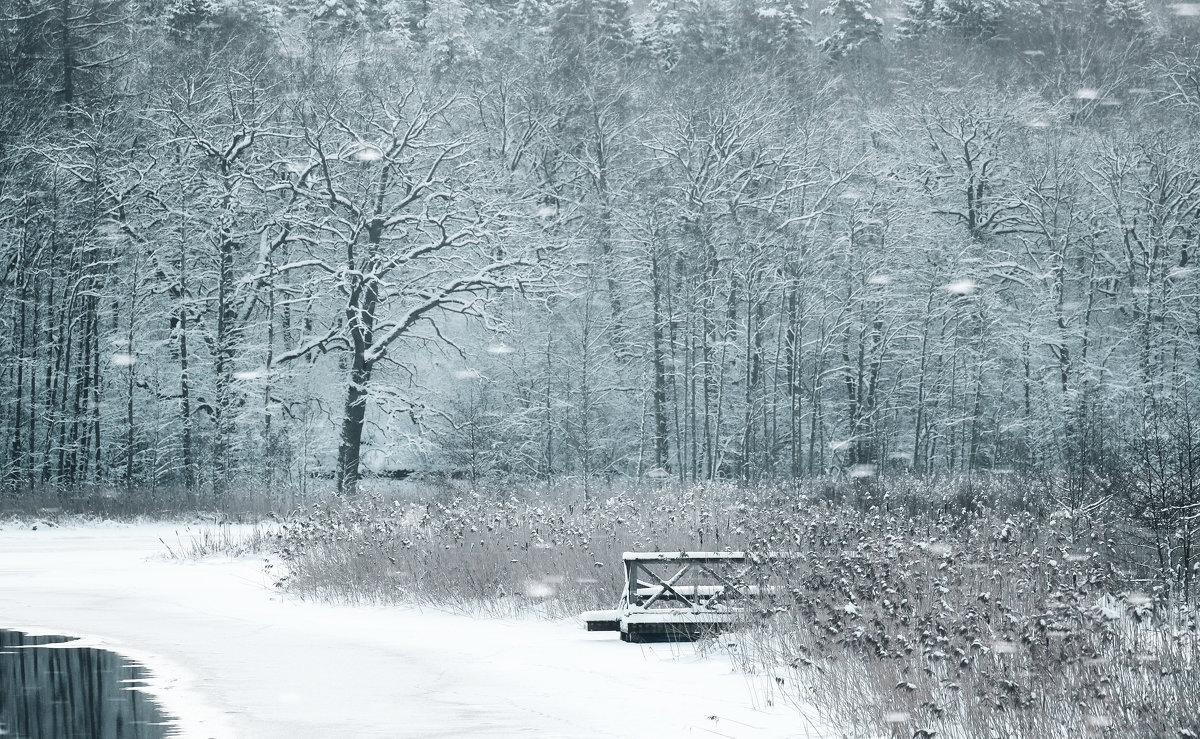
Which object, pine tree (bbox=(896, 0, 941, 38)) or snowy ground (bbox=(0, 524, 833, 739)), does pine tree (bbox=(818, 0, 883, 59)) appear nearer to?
pine tree (bbox=(896, 0, 941, 38))

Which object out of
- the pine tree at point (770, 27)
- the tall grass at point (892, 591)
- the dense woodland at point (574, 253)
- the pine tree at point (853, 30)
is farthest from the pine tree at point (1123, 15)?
the tall grass at point (892, 591)

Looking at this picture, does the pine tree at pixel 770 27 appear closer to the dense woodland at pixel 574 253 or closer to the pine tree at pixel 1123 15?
the dense woodland at pixel 574 253

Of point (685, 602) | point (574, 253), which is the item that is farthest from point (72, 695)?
point (574, 253)

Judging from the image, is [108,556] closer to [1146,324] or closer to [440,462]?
[440,462]

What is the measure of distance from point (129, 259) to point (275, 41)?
14.0 m

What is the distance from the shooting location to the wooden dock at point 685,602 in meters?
13.4

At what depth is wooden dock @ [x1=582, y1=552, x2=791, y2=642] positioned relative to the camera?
13430 millimetres

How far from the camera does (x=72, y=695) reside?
10719mm

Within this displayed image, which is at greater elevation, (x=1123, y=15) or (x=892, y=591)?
(x=1123, y=15)

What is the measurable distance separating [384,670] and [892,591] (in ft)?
17.3

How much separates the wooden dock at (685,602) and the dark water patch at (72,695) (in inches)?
200

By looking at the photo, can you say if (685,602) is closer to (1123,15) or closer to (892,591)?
(892,591)

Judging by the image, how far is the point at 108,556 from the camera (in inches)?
990

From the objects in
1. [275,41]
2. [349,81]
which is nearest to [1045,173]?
[349,81]
